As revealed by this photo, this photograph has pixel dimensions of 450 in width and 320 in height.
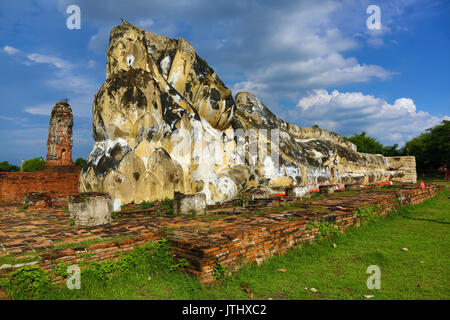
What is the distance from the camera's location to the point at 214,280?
2781 mm

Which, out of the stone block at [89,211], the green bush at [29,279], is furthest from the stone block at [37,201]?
the green bush at [29,279]

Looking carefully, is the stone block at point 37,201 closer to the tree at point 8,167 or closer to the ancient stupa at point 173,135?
the ancient stupa at point 173,135

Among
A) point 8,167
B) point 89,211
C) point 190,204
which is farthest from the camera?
point 8,167

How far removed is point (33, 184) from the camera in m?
9.56

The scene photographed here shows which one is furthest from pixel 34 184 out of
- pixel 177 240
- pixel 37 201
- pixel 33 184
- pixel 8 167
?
pixel 8 167

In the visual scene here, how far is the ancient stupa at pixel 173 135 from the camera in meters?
6.89

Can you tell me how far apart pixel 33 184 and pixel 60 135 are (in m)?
7.25

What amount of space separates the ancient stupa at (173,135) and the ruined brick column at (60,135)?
31.3 feet

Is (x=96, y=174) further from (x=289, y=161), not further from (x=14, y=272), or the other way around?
(x=289, y=161)

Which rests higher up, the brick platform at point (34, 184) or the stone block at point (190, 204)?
the brick platform at point (34, 184)

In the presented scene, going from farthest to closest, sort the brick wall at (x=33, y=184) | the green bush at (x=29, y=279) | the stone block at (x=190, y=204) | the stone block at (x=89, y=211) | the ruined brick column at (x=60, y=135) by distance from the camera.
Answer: the ruined brick column at (x=60, y=135), the brick wall at (x=33, y=184), the stone block at (x=190, y=204), the stone block at (x=89, y=211), the green bush at (x=29, y=279)

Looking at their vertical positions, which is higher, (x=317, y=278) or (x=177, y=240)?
(x=177, y=240)

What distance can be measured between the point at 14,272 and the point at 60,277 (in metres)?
0.37

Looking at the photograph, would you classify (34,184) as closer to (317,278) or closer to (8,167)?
(317,278)
